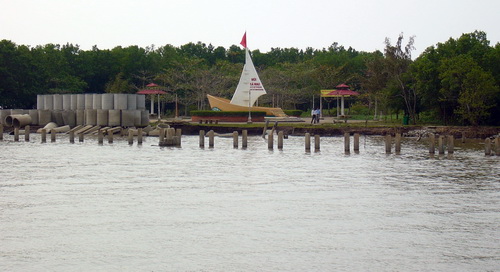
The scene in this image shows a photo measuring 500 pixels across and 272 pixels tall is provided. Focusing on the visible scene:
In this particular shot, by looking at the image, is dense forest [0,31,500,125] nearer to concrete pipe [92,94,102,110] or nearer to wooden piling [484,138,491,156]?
wooden piling [484,138,491,156]

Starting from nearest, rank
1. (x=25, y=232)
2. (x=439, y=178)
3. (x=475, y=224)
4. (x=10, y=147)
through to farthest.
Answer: (x=25, y=232), (x=475, y=224), (x=439, y=178), (x=10, y=147)

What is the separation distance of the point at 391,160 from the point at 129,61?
70915 mm

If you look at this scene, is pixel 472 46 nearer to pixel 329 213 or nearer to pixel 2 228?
pixel 329 213

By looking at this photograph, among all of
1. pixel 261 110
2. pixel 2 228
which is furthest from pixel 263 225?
pixel 261 110

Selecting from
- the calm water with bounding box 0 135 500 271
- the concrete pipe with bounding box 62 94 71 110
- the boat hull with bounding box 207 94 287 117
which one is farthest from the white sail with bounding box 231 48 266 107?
the calm water with bounding box 0 135 500 271

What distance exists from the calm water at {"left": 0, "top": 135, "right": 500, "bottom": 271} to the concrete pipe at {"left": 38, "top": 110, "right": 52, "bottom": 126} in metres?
30.7

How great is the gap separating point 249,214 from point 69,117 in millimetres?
50851

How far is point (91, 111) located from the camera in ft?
223

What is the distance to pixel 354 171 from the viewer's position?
36.5m

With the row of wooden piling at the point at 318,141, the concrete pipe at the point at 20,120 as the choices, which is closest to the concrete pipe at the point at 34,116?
the concrete pipe at the point at 20,120

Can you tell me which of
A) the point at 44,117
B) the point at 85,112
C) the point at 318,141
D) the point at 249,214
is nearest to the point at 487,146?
the point at 318,141

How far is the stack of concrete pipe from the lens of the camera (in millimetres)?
67312

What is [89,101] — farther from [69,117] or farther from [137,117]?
[137,117]

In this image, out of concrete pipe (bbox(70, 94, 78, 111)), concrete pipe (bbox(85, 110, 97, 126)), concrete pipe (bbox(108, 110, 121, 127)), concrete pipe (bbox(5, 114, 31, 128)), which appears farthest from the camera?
concrete pipe (bbox(70, 94, 78, 111))
